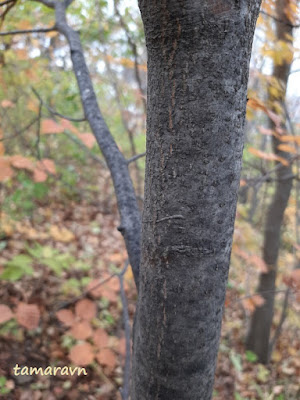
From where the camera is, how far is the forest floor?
225 cm

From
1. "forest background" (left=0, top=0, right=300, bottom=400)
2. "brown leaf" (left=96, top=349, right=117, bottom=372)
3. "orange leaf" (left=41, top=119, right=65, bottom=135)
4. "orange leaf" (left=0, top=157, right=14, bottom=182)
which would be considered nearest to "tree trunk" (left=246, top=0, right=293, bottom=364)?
"forest background" (left=0, top=0, right=300, bottom=400)

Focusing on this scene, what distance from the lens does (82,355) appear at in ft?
7.32

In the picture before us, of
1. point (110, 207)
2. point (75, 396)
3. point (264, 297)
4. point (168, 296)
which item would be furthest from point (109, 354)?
point (110, 207)

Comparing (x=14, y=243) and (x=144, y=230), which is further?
(x=14, y=243)

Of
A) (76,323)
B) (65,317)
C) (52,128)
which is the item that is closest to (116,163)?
(52,128)

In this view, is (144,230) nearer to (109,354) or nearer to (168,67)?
(168,67)

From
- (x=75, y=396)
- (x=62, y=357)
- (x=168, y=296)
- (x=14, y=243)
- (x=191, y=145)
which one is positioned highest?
(x=191, y=145)

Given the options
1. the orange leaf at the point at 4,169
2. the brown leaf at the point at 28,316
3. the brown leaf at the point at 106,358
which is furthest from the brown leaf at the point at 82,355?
the orange leaf at the point at 4,169

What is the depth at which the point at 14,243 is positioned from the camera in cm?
327

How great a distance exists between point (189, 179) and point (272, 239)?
2.99 m

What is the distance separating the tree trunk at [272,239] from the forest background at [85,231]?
0.04 metres

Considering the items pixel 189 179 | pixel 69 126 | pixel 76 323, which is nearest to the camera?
pixel 189 179

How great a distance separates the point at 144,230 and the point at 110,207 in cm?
498

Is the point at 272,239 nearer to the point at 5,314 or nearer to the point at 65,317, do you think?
the point at 65,317
